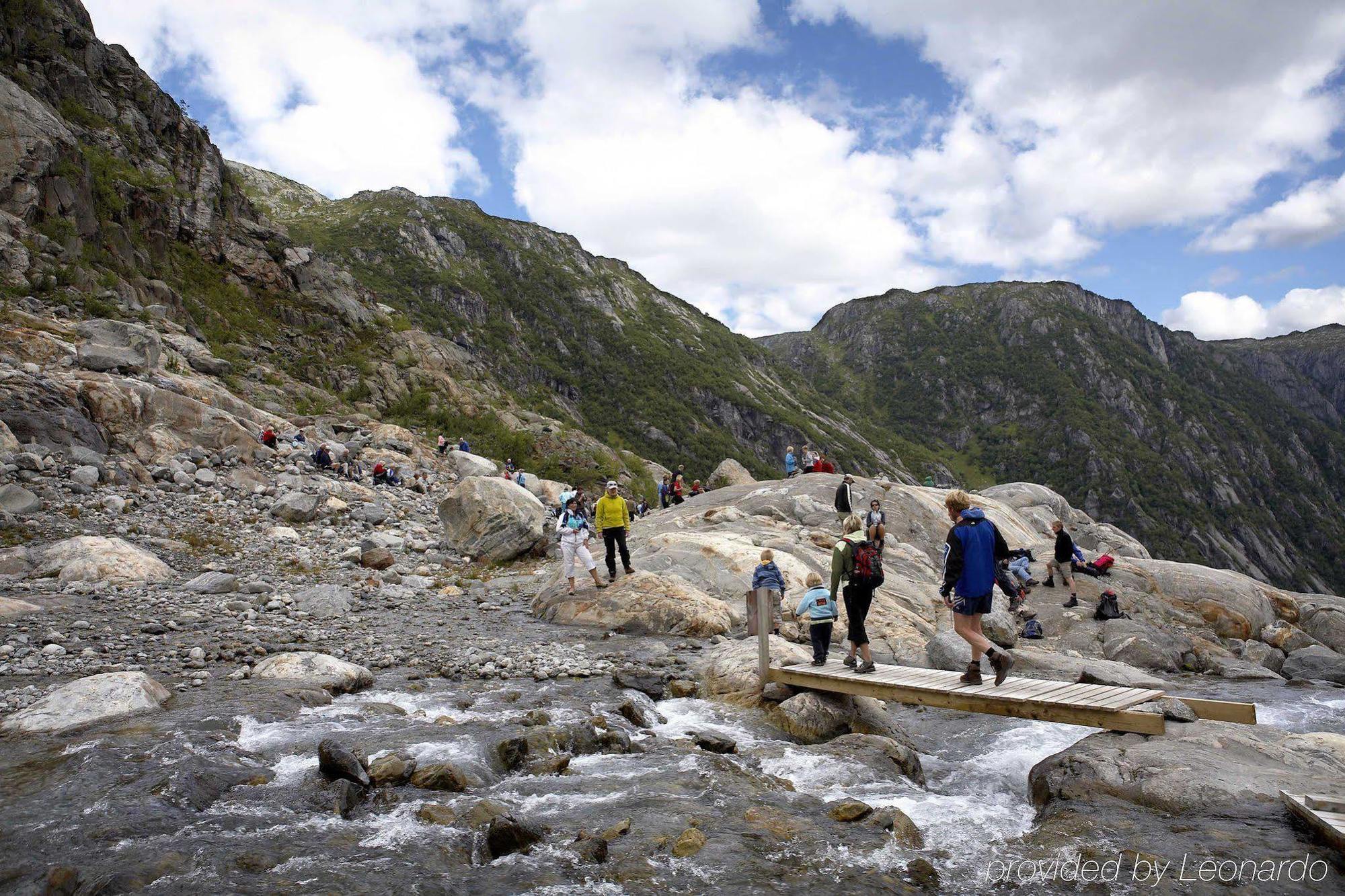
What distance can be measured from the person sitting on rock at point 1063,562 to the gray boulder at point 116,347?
111 ft

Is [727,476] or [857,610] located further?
[727,476]

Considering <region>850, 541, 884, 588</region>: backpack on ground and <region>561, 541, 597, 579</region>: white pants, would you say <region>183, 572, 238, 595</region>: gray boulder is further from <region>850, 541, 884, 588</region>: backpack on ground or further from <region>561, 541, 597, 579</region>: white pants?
<region>850, 541, 884, 588</region>: backpack on ground

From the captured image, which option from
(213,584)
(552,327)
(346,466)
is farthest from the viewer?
(552,327)

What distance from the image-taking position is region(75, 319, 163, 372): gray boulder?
2498cm

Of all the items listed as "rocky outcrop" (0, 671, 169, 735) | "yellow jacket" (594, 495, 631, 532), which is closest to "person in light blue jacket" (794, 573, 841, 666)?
"yellow jacket" (594, 495, 631, 532)

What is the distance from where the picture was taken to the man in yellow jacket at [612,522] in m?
17.5

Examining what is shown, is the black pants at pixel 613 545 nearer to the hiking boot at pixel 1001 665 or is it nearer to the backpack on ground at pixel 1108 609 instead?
the hiking boot at pixel 1001 665

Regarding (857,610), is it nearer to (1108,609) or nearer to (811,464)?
(1108,609)

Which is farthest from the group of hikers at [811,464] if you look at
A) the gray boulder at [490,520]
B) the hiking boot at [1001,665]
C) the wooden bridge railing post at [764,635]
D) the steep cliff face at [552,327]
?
the steep cliff face at [552,327]

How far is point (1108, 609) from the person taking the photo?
839 inches

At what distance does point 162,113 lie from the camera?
2057 inches

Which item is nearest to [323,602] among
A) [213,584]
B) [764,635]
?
[213,584]

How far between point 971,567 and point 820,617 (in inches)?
141

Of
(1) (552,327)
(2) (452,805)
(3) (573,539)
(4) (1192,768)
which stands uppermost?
(1) (552,327)
